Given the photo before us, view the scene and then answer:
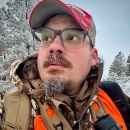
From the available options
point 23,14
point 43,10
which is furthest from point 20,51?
point 43,10

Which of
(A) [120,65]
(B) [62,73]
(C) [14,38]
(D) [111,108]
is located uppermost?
(B) [62,73]

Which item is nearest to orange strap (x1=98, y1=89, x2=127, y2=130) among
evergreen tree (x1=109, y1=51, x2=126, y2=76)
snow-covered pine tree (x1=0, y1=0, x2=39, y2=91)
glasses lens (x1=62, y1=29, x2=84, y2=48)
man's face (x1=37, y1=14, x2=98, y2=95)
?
man's face (x1=37, y1=14, x2=98, y2=95)

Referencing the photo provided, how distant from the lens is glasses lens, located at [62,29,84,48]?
2333 mm

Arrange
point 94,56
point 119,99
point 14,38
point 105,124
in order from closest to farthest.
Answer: point 105,124 < point 119,99 < point 94,56 < point 14,38

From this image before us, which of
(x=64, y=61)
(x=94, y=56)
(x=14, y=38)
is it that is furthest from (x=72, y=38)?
(x=14, y=38)

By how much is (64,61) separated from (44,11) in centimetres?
81

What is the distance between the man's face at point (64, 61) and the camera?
220cm

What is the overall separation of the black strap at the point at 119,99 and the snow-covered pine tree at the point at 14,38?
40.7 ft

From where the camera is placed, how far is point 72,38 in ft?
7.84

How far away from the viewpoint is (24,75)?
2232mm

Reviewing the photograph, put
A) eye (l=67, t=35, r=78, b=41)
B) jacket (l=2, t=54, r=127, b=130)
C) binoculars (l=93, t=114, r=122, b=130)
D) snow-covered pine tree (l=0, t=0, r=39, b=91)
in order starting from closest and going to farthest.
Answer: binoculars (l=93, t=114, r=122, b=130)
jacket (l=2, t=54, r=127, b=130)
eye (l=67, t=35, r=78, b=41)
snow-covered pine tree (l=0, t=0, r=39, b=91)

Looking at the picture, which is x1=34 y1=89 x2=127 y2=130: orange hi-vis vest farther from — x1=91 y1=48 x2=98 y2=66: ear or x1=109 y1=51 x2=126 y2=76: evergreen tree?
x1=109 y1=51 x2=126 y2=76: evergreen tree

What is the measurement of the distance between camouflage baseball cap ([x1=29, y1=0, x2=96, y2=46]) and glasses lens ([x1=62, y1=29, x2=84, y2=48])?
0.14 metres

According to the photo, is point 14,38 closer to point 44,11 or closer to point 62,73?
point 44,11
